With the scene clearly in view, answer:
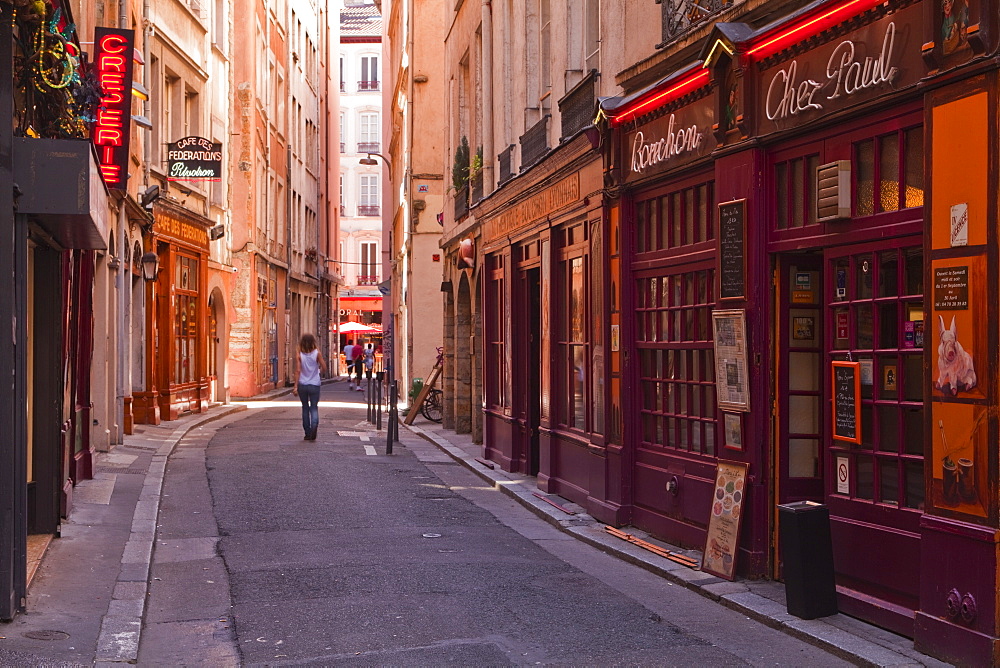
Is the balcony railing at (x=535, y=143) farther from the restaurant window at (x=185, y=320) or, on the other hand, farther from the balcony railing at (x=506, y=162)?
the restaurant window at (x=185, y=320)

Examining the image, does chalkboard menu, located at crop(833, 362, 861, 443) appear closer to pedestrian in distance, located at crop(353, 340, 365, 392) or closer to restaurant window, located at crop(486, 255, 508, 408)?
restaurant window, located at crop(486, 255, 508, 408)

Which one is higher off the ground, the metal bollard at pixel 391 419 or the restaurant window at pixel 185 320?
the restaurant window at pixel 185 320

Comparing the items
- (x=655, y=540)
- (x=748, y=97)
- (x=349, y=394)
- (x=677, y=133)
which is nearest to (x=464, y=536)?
(x=655, y=540)

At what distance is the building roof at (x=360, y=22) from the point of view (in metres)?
80.4

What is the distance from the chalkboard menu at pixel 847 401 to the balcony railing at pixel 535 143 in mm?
7196

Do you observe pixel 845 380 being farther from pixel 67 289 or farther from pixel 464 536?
pixel 67 289

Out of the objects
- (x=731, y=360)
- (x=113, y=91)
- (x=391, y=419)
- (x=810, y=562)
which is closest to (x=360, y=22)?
(x=391, y=419)

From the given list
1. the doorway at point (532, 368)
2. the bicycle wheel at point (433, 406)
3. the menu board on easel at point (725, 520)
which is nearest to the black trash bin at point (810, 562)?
the menu board on easel at point (725, 520)

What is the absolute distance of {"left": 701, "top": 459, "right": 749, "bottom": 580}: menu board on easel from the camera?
8.56m

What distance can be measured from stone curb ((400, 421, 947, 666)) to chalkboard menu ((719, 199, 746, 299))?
6.48 feet

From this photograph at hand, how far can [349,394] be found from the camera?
4131 cm

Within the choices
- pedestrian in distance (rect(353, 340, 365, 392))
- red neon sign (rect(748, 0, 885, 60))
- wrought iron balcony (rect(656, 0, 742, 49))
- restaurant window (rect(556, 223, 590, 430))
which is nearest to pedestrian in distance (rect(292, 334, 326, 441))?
restaurant window (rect(556, 223, 590, 430))

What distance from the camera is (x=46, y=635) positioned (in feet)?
22.5

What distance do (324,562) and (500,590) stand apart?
5.33 feet
